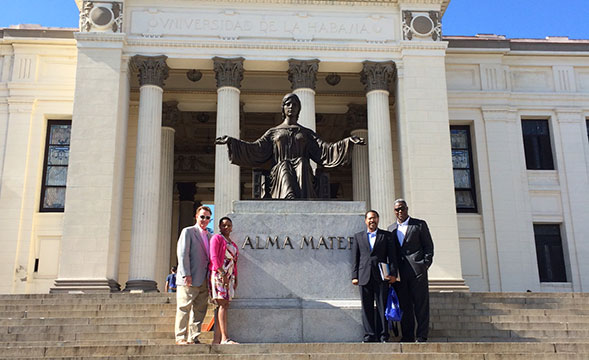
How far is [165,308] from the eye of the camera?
44.3 ft

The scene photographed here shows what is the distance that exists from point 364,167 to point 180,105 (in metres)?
8.49

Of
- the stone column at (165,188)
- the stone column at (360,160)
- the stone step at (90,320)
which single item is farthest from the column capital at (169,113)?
the stone step at (90,320)

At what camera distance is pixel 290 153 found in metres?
11.4

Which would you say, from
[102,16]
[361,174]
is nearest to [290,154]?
[102,16]

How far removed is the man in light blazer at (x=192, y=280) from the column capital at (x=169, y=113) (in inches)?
727

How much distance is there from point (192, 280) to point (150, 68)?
52.5ft

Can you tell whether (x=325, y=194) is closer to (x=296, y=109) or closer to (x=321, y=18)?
(x=296, y=109)

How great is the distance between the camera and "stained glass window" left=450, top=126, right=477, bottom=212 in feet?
Answer: 87.5

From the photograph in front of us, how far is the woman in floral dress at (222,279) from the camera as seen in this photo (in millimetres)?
8945

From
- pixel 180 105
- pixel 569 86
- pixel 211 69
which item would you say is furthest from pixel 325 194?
pixel 569 86

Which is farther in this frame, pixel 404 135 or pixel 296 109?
pixel 404 135

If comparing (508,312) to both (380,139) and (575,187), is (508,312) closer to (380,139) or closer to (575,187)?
(380,139)

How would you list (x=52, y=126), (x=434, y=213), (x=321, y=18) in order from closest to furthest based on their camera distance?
(x=434, y=213), (x=321, y=18), (x=52, y=126)

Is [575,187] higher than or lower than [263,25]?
lower
